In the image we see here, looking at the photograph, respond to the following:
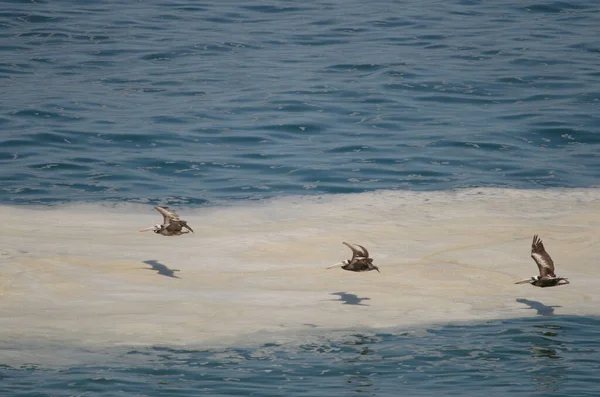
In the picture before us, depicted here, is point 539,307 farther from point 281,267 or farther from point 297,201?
point 297,201

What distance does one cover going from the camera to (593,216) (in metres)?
20.8

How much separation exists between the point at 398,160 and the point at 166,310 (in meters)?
11.8

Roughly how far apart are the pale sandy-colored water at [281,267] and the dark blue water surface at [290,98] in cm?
190

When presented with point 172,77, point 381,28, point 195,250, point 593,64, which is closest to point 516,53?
point 593,64

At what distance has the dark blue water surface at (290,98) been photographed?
24625 mm

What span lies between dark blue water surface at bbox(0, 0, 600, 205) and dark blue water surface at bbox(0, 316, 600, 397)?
8893mm

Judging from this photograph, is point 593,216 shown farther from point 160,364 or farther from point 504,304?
point 160,364

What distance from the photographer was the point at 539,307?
1591 centimetres

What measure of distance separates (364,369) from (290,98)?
19.4 m

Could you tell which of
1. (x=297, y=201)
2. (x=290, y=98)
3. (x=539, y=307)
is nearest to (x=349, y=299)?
(x=539, y=307)

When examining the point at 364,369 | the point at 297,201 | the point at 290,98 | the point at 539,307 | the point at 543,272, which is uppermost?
the point at 290,98

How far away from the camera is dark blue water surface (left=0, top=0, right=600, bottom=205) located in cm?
2462

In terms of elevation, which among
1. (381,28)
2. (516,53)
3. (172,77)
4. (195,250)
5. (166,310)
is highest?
(381,28)

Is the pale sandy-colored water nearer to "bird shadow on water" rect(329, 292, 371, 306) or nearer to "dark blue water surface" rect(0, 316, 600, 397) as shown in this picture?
"bird shadow on water" rect(329, 292, 371, 306)
